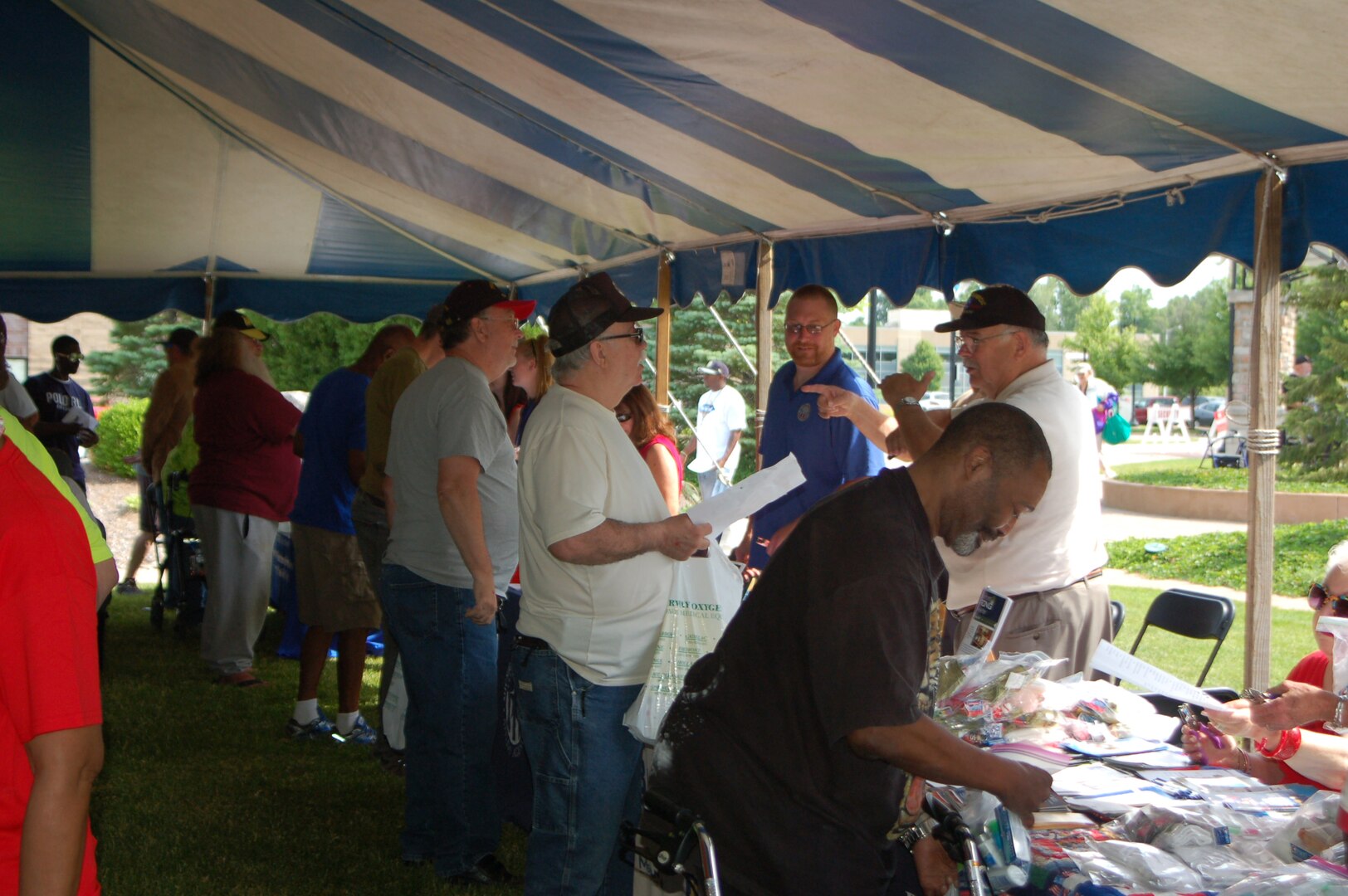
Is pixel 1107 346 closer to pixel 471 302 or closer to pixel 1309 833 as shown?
pixel 471 302

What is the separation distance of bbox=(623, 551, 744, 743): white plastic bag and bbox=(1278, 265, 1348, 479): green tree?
13.2m

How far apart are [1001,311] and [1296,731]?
4.70 feet

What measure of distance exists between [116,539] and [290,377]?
5.68m

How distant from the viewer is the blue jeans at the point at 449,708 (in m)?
3.32

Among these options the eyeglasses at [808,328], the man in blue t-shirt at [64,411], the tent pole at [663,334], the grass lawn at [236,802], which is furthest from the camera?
the man in blue t-shirt at [64,411]

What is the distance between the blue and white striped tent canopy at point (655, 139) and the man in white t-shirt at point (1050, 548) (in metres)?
0.73

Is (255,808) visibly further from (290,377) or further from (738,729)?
(290,377)

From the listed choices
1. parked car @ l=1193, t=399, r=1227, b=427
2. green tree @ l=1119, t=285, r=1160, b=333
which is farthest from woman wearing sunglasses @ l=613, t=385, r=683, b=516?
green tree @ l=1119, t=285, r=1160, b=333

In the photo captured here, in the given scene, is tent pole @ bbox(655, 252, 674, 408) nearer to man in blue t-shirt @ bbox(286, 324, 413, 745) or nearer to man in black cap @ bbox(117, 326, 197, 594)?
man in blue t-shirt @ bbox(286, 324, 413, 745)

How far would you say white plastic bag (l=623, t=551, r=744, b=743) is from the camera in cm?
241

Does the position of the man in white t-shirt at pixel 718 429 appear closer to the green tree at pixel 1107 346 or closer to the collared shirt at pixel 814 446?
the collared shirt at pixel 814 446

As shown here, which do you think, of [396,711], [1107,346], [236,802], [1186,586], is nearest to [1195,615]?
[396,711]

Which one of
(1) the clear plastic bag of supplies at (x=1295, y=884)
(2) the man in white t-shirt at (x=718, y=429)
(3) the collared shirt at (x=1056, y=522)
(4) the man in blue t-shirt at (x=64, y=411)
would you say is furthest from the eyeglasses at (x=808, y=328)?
(2) the man in white t-shirt at (x=718, y=429)

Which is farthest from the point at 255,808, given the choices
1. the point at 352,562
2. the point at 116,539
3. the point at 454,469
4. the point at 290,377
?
the point at 290,377
